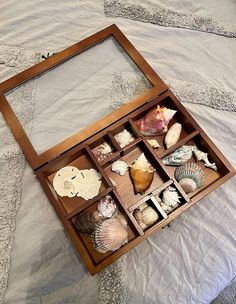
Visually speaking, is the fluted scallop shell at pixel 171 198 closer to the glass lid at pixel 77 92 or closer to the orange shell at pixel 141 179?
the orange shell at pixel 141 179

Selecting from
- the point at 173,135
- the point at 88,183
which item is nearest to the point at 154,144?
the point at 173,135

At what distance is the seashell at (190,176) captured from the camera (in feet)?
1.88

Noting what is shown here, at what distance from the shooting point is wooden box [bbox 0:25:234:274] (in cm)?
55

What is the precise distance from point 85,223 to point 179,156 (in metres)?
0.20

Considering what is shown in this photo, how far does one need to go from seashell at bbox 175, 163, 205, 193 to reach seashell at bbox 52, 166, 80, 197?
182 mm

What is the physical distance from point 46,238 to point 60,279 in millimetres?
71

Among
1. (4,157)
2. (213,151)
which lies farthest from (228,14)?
(4,157)

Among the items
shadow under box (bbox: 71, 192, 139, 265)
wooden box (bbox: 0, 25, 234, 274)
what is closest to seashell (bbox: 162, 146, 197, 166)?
wooden box (bbox: 0, 25, 234, 274)

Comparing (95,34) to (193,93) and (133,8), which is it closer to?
(133,8)

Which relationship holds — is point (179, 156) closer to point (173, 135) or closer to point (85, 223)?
point (173, 135)

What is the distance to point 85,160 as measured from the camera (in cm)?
61

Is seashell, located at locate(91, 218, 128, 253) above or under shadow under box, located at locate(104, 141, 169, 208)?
under

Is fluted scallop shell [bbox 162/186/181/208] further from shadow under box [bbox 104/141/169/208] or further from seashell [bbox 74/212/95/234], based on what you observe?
seashell [bbox 74/212/95/234]

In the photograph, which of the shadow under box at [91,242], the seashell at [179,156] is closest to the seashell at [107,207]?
the shadow under box at [91,242]
